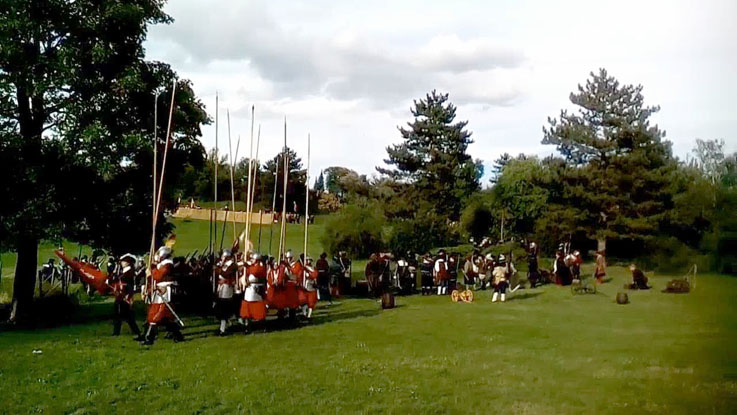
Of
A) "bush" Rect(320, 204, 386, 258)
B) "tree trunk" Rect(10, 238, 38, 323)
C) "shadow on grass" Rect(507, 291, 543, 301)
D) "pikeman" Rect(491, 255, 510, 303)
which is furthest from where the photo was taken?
"bush" Rect(320, 204, 386, 258)

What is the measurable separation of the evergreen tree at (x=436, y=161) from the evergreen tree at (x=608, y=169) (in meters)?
8.57

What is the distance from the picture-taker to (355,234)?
39.1 m

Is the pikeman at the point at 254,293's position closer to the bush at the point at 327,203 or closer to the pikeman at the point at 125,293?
the pikeman at the point at 125,293

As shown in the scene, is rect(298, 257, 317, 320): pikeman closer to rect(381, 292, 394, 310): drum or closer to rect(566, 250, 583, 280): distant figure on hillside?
rect(381, 292, 394, 310): drum

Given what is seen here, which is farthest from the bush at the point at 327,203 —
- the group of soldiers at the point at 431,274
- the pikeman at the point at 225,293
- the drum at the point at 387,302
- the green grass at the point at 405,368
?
the pikeman at the point at 225,293

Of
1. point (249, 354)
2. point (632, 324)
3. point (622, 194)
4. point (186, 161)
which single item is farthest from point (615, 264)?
point (249, 354)

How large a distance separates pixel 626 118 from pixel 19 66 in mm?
21317

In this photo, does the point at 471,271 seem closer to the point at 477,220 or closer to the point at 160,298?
the point at 160,298

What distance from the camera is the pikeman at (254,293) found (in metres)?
14.8

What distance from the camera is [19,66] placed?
15453 mm

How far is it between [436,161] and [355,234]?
8.78m

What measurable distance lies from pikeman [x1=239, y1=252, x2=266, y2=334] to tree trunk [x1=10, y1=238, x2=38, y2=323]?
5353 mm

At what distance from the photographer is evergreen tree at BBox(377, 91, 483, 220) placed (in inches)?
1753

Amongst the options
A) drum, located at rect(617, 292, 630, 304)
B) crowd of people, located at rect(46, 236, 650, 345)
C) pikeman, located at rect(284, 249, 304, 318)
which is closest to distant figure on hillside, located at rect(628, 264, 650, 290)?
crowd of people, located at rect(46, 236, 650, 345)
